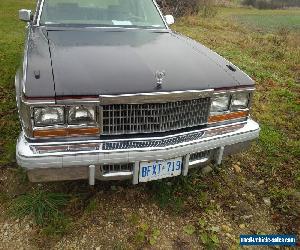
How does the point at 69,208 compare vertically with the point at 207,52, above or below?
below

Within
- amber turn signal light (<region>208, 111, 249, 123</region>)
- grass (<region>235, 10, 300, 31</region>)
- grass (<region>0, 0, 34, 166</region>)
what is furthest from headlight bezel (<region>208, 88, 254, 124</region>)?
grass (<region>235, 10, 300, 31</region>)

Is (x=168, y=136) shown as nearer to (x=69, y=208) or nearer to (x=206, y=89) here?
(x=206, y=89)

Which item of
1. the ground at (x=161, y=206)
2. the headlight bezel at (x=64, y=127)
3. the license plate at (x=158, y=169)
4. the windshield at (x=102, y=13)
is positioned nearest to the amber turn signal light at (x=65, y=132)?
the headlight bezel at (x=64, y=127)

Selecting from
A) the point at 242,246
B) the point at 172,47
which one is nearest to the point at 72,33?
the point at 172,47

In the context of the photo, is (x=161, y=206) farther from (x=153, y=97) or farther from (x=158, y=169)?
(x=153, y=97)

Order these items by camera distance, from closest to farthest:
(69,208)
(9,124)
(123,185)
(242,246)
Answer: (242,246)
(69,208)
(123,185)
(9,124)

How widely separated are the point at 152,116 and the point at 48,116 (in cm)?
81

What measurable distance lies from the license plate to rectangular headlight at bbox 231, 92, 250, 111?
0.76 m

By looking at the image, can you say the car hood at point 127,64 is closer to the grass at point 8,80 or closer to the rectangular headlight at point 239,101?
the rectangular headlight at point 239,101

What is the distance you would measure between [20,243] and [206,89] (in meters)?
2.00

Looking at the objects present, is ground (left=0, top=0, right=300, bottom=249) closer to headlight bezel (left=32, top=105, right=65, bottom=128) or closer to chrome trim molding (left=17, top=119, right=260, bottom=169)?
chrome trim molding (left=17, top=119, right=260, bottom=169)

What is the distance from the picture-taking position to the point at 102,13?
423cm

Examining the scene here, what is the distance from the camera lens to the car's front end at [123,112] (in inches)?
101

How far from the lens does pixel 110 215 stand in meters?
3.13
